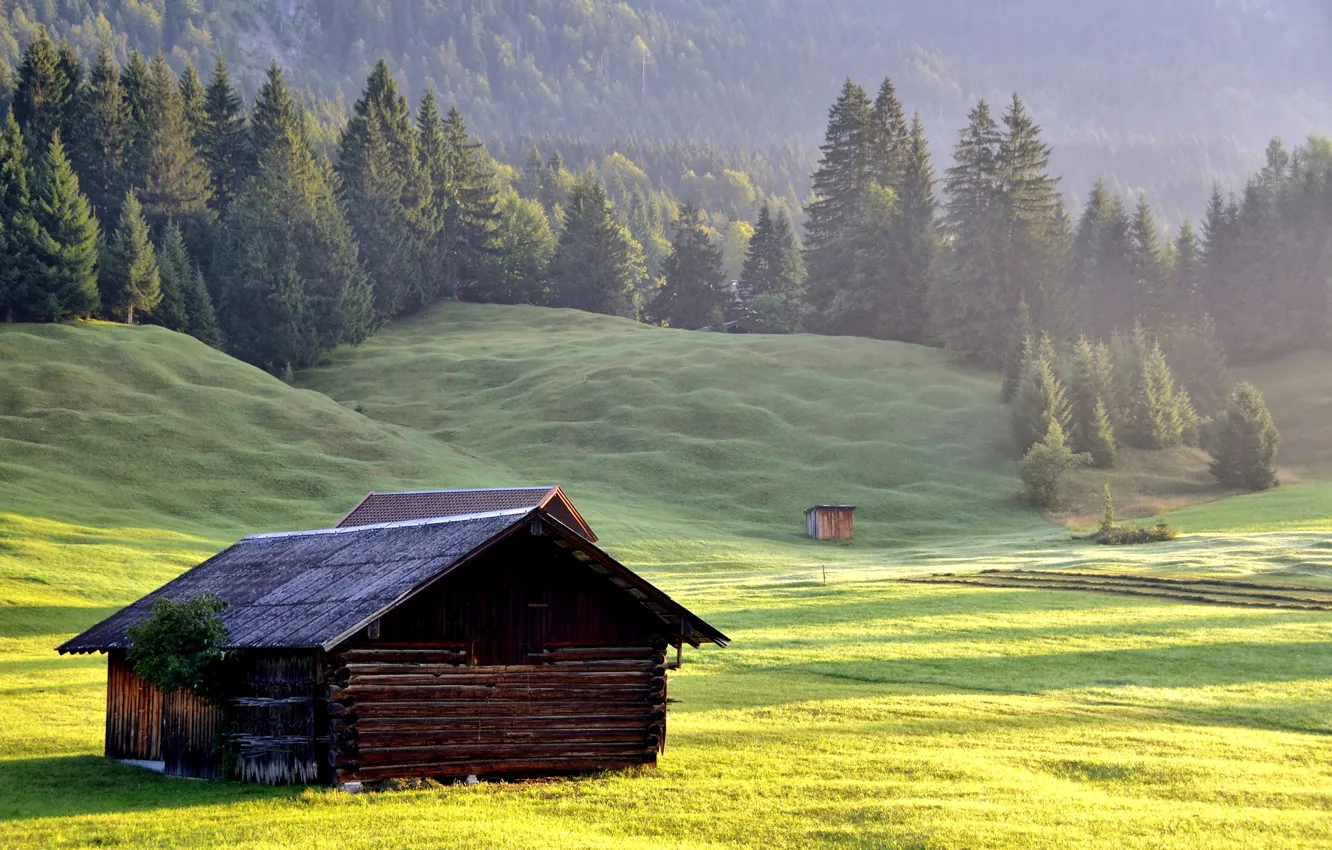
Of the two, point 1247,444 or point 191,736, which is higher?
point 1247,444

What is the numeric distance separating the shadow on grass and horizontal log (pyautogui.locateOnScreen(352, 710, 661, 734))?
1956 mm

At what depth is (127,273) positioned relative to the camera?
10488 centimetres

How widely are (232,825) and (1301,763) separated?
21385 mm

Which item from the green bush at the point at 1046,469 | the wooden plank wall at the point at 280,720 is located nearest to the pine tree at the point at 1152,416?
the green bush at the point at 1046,469

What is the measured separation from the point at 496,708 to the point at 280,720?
4216mm

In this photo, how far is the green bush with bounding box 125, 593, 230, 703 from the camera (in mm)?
29031

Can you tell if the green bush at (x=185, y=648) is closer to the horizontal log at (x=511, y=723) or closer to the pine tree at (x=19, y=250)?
the horizontal log at (x=511, y=723)

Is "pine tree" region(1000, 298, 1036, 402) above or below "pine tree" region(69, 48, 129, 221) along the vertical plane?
below

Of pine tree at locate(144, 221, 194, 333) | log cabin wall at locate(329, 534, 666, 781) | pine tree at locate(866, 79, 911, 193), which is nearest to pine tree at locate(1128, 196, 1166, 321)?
pine tree at locate(866, 79, 911, 193)

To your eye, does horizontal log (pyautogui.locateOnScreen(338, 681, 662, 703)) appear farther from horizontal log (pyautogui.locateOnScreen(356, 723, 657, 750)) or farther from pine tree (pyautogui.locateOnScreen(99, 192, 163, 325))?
pine tree (pyautogui.locateOnScreen(99, 192, 163, 325))

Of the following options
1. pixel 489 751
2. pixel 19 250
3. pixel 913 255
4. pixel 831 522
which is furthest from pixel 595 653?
pixel 913 255

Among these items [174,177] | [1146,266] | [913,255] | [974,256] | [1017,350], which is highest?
[174,177]

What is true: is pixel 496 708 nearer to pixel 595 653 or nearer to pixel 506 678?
pixel 506 678

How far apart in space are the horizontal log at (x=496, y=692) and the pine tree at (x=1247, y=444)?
76.9 metres
